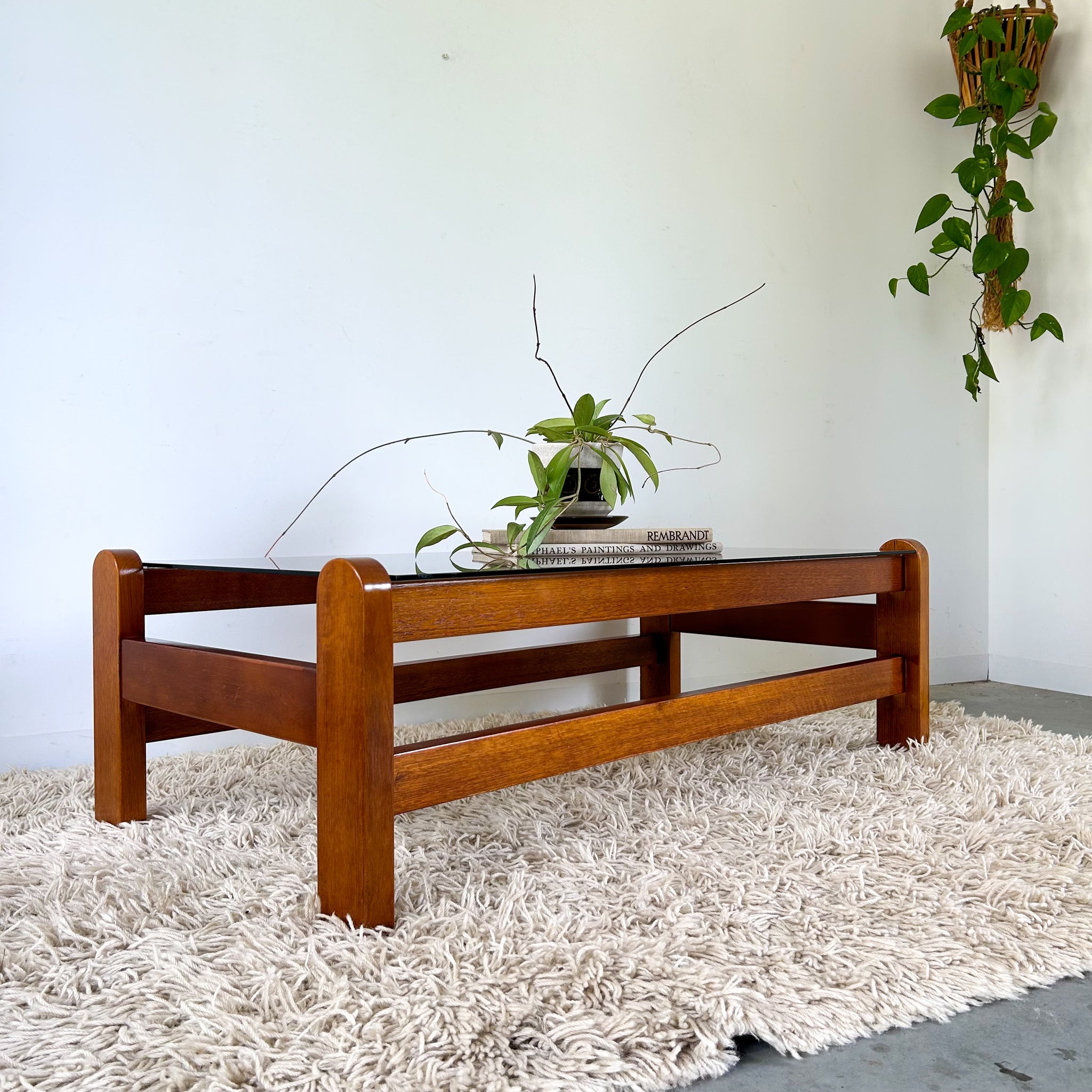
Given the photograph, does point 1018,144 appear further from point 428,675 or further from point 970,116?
point 428,675

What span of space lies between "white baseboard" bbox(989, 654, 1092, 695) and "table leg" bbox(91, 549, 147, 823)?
82.6 inches

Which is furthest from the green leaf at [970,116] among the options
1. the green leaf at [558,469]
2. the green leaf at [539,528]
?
the green leaf at [539,528]

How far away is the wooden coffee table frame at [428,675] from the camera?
82 centimetres

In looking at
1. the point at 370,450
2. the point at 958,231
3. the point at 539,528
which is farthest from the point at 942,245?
the point at 539,528

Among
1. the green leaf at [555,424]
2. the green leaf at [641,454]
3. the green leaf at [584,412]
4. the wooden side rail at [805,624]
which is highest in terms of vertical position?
the green leaf at [584,412]

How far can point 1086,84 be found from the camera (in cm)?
224

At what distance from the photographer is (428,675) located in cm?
135

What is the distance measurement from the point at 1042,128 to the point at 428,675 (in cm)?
191

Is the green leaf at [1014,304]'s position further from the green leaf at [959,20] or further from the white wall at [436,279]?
the green leaf at [959,20]

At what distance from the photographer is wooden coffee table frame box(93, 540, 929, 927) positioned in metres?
0.82

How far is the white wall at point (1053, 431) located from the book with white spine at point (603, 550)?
4.79 feet

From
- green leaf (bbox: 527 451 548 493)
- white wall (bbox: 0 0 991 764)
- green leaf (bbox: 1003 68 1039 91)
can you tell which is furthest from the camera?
Answer: green leaf (bbox: 1003 68 1039 91)

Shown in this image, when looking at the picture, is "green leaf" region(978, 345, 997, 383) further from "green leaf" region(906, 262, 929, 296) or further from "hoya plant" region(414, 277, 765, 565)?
"hoya plant" region(414, 277, 765, 565)

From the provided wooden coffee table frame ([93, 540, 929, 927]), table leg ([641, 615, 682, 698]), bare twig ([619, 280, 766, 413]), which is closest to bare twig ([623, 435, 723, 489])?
bare twig ([619, 280, 766, 413])
